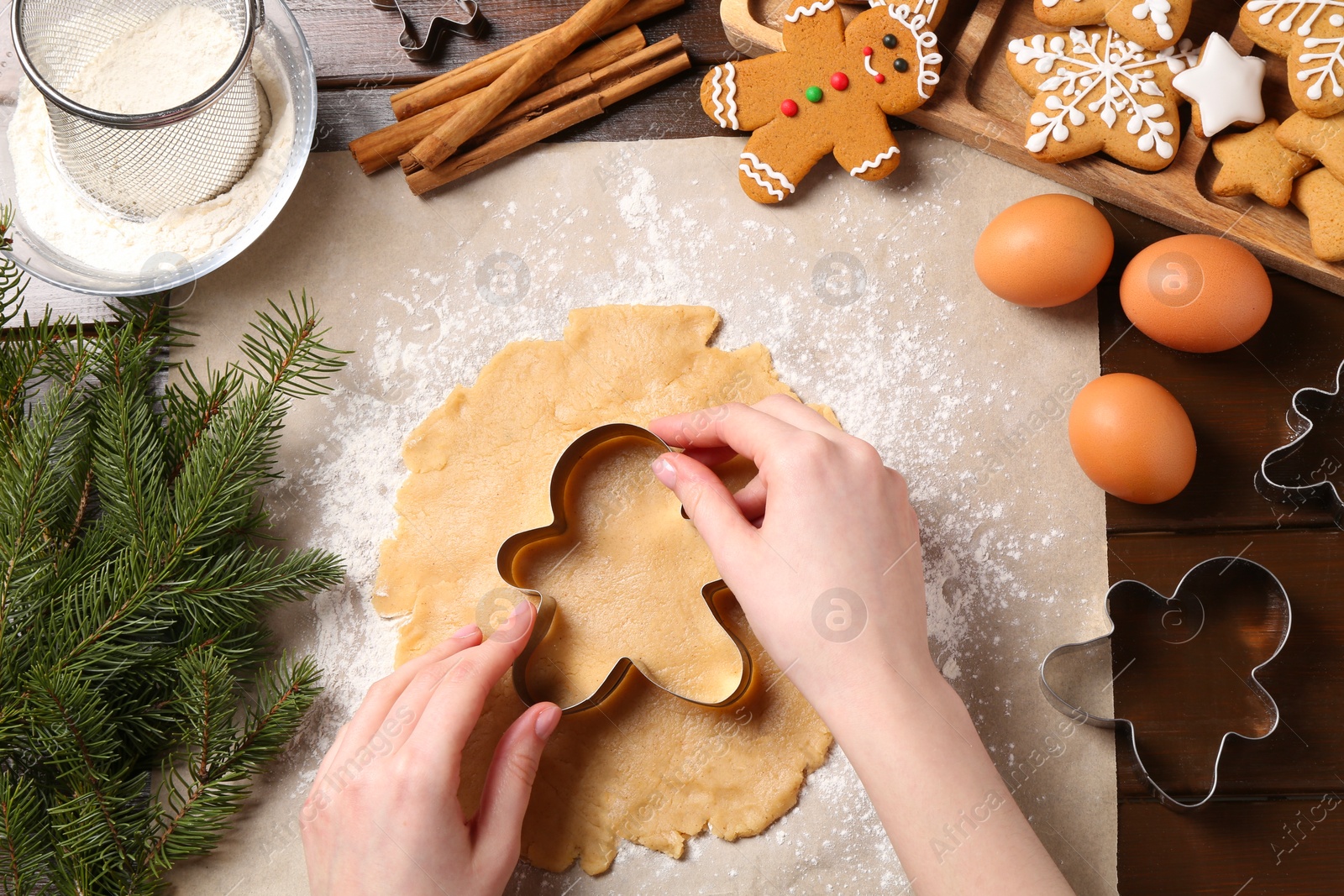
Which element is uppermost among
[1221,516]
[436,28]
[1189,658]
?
[436,28]

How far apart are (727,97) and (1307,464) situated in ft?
3.56

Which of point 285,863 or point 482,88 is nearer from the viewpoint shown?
point 285,863

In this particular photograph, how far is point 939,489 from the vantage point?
1.38 m

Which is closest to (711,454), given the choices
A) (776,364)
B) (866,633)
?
(776,364)

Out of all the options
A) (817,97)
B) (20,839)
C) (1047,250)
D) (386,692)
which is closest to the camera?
(20,839)

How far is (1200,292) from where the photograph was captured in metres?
1.26

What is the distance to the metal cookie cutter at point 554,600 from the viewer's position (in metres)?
1.24

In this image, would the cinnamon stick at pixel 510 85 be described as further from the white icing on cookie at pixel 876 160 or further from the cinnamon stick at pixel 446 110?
the white icing on cookie at pixel 876 160

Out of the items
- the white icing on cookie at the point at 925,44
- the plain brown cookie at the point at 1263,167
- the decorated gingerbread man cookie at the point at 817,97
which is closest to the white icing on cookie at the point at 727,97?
the decorated gingerbread man cookie at the point at 817,97

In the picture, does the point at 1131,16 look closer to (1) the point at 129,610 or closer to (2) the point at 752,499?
(2) the point at 752,499

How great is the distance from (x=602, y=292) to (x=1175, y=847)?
4.02ft

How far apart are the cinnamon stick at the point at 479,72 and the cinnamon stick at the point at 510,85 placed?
0.06 ft

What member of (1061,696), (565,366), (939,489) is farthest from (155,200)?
(1061,696)

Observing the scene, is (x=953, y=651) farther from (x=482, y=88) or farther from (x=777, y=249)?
(x=482, y=88)
